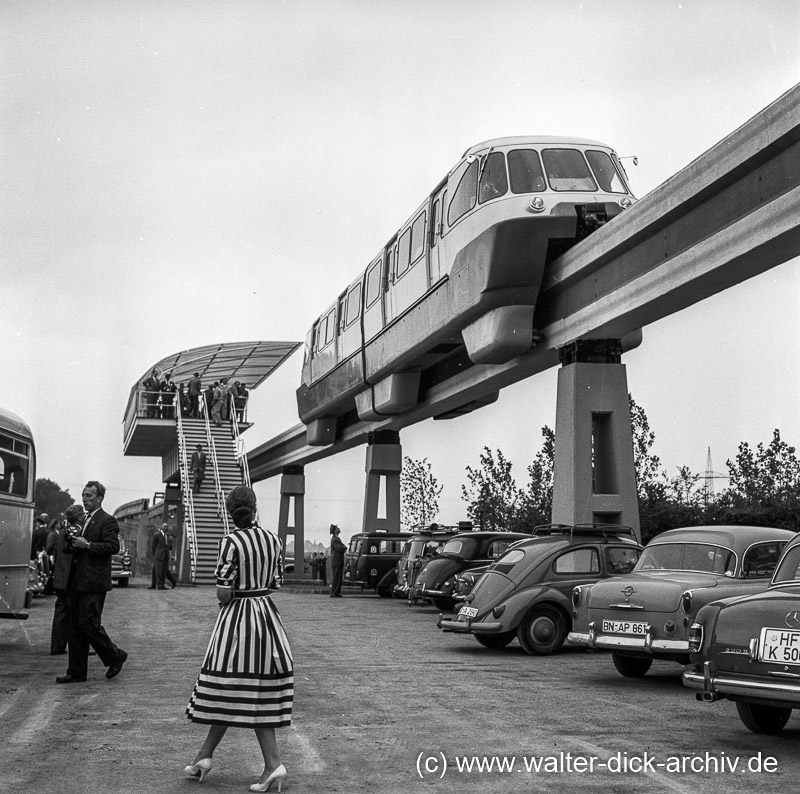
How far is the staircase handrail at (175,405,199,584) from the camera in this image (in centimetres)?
4003

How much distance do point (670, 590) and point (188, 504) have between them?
3297cm

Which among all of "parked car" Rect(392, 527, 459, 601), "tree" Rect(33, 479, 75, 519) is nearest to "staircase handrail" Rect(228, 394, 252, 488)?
"parked car" Rect(392, 527, 459, 601)

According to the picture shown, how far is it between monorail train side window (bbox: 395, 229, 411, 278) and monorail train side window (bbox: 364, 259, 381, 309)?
6.57ft

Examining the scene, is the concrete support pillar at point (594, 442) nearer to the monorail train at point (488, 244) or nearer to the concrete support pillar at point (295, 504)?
the monorail train at point (488, 244)

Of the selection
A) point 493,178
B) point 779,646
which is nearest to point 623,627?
point 779,646

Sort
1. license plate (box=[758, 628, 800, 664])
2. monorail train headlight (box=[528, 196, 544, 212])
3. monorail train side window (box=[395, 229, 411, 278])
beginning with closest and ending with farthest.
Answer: license plate (box=[758, 628, 800, 664]) < monorail train headlight (box=[528, 196, 544, 212]) < monorail train side window (box=[395, 229, 411, 278])

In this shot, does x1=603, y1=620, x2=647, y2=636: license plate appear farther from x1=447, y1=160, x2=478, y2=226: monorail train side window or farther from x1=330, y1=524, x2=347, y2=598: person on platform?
x1=330, y1=524, x2=347, y2=598: person on platform

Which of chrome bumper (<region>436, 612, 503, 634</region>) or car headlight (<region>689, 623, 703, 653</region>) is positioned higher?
car headlight (<region>689, 623, 703, 653</region>)

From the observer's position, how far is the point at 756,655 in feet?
25.8

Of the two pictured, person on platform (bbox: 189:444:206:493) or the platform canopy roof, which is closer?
person on platform (bbox: 189:444:206:493)

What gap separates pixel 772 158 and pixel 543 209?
621 cm

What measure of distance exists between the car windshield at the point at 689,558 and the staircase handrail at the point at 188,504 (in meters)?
28.5

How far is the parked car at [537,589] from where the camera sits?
14570mm

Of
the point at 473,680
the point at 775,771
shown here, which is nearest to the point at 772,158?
the point at 473,680
